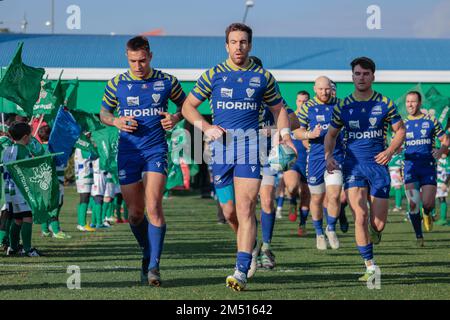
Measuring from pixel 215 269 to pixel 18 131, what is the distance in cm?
355

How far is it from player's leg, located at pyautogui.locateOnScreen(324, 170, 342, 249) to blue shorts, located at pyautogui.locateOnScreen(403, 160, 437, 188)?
6.04 feet

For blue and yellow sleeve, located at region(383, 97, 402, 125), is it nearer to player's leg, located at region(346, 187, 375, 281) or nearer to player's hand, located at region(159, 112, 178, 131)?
player's leg, located at region(346, 187, 375, 281)

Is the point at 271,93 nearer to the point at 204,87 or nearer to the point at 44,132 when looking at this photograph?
the point at 204,87

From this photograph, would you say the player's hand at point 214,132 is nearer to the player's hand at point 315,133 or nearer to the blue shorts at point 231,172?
the blue shorts at point 231,172

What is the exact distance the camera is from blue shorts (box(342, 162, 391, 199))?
10.4m

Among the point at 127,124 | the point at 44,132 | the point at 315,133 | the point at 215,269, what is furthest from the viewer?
the point at 44,132

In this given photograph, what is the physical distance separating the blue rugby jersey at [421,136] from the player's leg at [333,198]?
83.5 inches

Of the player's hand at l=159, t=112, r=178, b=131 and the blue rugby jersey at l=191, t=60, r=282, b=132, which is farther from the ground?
the blue rugby jersey at l=191, t=60, r=282, b=132

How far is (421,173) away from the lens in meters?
15.9

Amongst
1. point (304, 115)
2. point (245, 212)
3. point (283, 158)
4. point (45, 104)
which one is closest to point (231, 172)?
point (245, 212)

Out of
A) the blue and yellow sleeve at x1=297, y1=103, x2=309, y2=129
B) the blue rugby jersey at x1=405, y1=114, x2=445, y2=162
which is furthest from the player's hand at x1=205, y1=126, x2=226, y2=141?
the blue rugby jersey at x1=405, y1=114, x2=445, y2=162

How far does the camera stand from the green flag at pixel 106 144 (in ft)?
63.3
